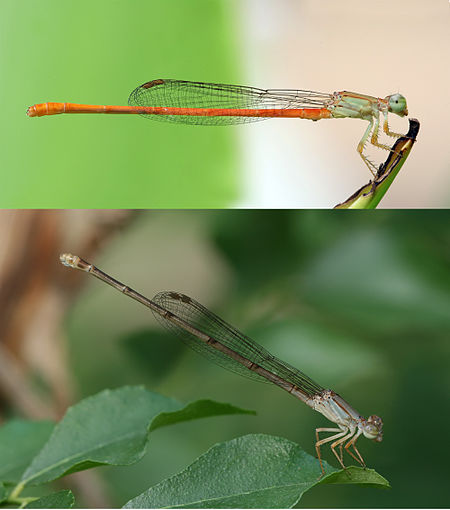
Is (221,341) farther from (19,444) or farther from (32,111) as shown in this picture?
(32,111)

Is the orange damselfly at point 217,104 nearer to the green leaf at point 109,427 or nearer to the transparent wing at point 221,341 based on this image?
the transparent wing at point 221,341

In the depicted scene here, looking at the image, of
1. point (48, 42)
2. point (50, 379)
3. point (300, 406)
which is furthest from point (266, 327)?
point (48, 42)

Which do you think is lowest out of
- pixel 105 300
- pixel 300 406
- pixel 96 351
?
pixel 300 406

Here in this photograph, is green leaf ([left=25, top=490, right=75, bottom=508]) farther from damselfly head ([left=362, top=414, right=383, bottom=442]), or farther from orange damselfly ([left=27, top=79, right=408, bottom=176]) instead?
orange damselfly ([left=27, top=79, right=408, bottom=176])

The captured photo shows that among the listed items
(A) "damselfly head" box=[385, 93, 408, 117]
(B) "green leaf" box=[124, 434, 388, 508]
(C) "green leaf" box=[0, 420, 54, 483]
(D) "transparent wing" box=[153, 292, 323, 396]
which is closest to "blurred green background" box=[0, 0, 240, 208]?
(D) "transparent wing" box=[153, 292, 323, 396]

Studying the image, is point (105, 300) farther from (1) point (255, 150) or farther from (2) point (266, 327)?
(1) point (255, 150)

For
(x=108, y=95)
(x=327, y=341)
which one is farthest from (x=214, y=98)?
(x=327, y=341)

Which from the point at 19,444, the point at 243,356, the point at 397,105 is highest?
the point at 397,105
